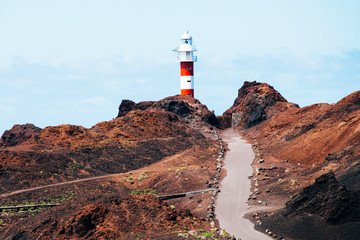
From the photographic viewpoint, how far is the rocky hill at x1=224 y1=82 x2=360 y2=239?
3378cm

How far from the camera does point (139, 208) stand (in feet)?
116

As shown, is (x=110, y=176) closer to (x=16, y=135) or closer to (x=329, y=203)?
(x=329, y=203)

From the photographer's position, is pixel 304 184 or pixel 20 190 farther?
pixel 20 190

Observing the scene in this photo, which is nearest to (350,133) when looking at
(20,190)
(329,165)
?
(329,165)

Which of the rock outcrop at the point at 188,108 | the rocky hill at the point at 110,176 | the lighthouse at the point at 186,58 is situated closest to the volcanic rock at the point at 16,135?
the rocky hill at the point at 110,176

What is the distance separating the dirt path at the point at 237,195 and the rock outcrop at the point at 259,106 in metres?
19.6

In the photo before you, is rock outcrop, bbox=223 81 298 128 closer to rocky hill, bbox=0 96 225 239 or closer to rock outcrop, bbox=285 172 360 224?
rocky hill, bbox=0 96 225 239

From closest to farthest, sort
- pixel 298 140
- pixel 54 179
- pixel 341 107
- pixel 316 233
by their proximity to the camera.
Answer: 1. pixel 316 233
2. pixel 54 179
3. pixel 298 140
4. pixel 341 107

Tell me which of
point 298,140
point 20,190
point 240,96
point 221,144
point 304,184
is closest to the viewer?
point 304,184

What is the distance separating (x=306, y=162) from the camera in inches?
2176

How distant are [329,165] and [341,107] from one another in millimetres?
23616

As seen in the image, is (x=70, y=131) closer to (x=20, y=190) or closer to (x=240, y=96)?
(x=20, y=190)

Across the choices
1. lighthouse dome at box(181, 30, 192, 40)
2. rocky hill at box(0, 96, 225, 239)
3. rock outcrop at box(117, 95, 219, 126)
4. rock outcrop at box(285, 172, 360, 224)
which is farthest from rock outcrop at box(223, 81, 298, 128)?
rock outcrop at box(285, 172, 360, 224)

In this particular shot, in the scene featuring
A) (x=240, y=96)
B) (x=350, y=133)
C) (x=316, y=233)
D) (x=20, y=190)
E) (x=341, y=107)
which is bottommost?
(x=316, y=233)
